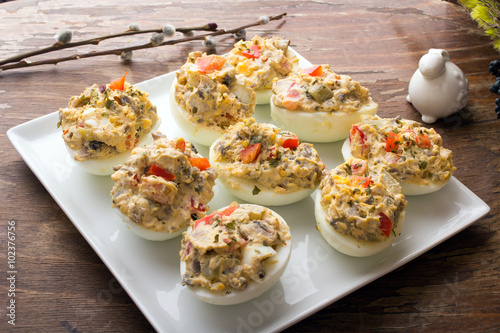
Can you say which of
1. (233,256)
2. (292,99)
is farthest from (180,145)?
(292,99)

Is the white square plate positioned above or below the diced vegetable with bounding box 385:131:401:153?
below

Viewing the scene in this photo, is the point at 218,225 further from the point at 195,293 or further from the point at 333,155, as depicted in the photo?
the point at 333,155

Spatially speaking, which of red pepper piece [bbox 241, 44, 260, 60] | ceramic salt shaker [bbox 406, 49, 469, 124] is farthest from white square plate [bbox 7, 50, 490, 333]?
red pepper piece [bbox 241, 44, 260, 60]

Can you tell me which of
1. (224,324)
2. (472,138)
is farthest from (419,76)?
(224,324)

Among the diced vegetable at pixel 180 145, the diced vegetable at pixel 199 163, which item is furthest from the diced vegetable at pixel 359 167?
the diced vegetable at pixel 180 145

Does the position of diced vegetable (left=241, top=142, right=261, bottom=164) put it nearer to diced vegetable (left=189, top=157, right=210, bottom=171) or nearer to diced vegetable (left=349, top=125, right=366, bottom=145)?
diced vegetable (left=189, top=157, right=210, bottom=171)
